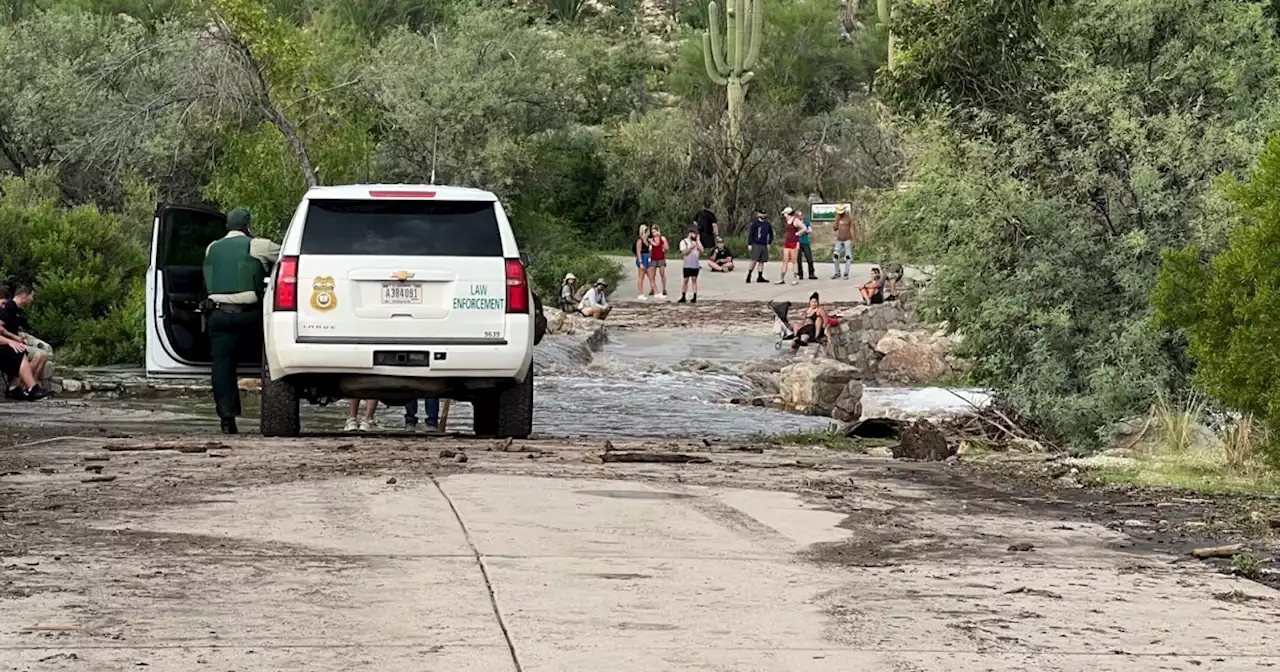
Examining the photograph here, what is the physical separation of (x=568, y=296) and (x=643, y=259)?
8.90 ft

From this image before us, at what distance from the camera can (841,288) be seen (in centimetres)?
4388

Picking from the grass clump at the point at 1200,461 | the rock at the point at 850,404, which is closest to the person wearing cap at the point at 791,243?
the rock at the point at 850,404

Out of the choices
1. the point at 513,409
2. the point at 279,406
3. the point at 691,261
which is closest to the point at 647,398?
the point at 513,409

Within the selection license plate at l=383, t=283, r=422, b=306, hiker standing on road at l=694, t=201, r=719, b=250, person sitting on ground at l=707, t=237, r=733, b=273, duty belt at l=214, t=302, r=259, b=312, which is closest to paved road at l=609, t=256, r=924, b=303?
person sitting on ground at l=707, t=237, r=733, b=273

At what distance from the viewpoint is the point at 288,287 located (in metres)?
14.4

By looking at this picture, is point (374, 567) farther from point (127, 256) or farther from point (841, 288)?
point (841, 288)

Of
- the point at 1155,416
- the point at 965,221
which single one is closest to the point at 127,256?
the point at 965,221

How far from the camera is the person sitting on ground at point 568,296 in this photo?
40375mm

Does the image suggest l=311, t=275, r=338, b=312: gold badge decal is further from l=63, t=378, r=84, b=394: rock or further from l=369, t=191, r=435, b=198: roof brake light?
l=63, t=378, r=84, b=394: rock

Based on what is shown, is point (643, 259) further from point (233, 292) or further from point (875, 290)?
point (233, 292)

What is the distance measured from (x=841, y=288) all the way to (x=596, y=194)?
15394 millimetres

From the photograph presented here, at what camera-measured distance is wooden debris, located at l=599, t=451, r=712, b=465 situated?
1361cm

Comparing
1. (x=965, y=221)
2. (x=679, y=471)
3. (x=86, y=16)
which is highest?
(x=86, y=16)

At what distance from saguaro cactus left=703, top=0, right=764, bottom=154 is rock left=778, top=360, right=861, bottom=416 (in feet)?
97.1
